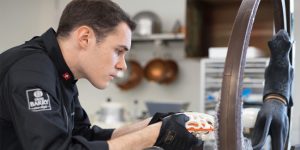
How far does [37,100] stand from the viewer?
30.3 inches

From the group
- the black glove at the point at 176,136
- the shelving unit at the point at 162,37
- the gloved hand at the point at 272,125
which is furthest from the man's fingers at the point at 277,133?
the shelving unit at the point at 162,37

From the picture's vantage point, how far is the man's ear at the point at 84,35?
888mm

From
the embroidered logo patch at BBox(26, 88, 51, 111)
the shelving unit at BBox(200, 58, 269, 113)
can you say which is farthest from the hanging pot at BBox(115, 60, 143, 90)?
the embroidered logo patch at BBox(26, 88, 51, 111)

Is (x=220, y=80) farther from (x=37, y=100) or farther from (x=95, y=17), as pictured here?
(x=37, y=100)

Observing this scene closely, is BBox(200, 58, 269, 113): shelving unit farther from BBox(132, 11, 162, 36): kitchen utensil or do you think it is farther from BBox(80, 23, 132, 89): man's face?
BBox(80, 23, 132, 89): man's face

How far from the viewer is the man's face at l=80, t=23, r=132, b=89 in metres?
0.90

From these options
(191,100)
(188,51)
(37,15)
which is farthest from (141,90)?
(37,15)

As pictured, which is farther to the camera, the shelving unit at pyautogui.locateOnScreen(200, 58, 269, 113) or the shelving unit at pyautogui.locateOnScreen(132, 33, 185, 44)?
the shelving unit at pyautogui.locateOnScreen(132, 33, 185, 44)

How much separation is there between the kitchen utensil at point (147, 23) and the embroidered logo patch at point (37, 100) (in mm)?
2680

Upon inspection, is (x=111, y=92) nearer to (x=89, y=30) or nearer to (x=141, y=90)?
(x=141, y=90)

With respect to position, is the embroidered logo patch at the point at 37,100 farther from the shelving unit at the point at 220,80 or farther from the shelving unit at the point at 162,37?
the shelving unit at the point at 162,37

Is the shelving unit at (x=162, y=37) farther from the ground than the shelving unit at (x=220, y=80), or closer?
farther from the ground

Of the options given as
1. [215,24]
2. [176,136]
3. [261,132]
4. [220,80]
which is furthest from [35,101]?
[215,24]

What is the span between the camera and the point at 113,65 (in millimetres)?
932
